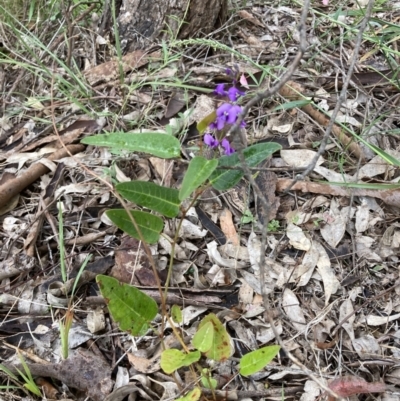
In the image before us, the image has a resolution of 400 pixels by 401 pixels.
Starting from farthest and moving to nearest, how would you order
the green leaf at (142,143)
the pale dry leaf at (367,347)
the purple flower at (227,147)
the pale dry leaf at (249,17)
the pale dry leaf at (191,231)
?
the pale dry leaf at (249,17) < the pale dry leaf at (191,231) < the pale dry leaf at (367,347) < the purple flower at (227,147) < the green leaf at (142,143)

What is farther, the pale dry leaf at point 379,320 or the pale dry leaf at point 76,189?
the pale dry leaf at point 76,189

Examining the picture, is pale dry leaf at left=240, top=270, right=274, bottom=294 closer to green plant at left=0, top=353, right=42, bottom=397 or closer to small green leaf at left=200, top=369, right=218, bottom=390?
small green leaf at left=200, top=369, right=218, bottom=390

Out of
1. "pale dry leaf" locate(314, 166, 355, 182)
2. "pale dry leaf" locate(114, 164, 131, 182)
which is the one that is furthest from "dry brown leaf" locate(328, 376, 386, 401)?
"pale dry leaf" locate(114, 164, 131, 182)

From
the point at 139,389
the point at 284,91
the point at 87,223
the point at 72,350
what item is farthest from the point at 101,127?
the point at 139,389

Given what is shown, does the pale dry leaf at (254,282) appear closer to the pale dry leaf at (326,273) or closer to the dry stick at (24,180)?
the pale dry leaf at (326,273)

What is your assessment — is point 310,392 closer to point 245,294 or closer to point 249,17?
point 245,294

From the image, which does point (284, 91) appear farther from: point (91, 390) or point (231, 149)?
point (91, 390)

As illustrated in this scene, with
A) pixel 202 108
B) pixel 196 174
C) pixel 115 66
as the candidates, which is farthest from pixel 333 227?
pixel 115 66

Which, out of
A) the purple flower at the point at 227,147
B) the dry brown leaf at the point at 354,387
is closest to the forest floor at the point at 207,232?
the dry brown leaf at the point at 354,387
